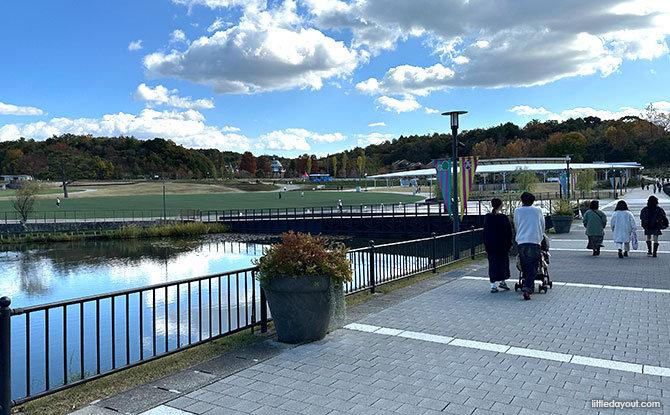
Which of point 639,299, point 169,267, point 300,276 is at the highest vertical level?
point 300,276

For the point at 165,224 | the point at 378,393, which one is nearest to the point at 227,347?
the point at 378,393

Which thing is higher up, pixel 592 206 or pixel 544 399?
pixel 592 206

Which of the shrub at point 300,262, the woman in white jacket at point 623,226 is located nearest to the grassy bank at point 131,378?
the shrub at point 300,262

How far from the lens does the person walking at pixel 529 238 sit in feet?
29.5

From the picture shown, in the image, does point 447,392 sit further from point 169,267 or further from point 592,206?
point 169,267

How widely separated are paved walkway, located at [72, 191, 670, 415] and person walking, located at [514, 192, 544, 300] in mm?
377

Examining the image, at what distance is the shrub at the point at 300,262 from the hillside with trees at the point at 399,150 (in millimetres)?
109201

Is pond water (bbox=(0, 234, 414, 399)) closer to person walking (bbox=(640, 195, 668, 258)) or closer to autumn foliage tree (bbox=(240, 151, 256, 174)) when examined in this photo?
person walking (bbox=(640, 195, 668, 258))

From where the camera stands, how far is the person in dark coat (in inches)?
370

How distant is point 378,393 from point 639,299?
6590 mm

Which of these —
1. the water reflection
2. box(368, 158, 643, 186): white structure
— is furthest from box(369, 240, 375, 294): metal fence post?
box(368, 158, 643, 186): white structure

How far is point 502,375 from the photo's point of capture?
532cm

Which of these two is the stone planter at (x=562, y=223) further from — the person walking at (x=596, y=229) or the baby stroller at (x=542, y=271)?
the baby stroller at (x=542, y=271)

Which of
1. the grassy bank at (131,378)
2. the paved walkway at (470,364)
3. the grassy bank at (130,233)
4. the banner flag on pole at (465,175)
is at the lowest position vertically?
the grassy bank at (130,233)
